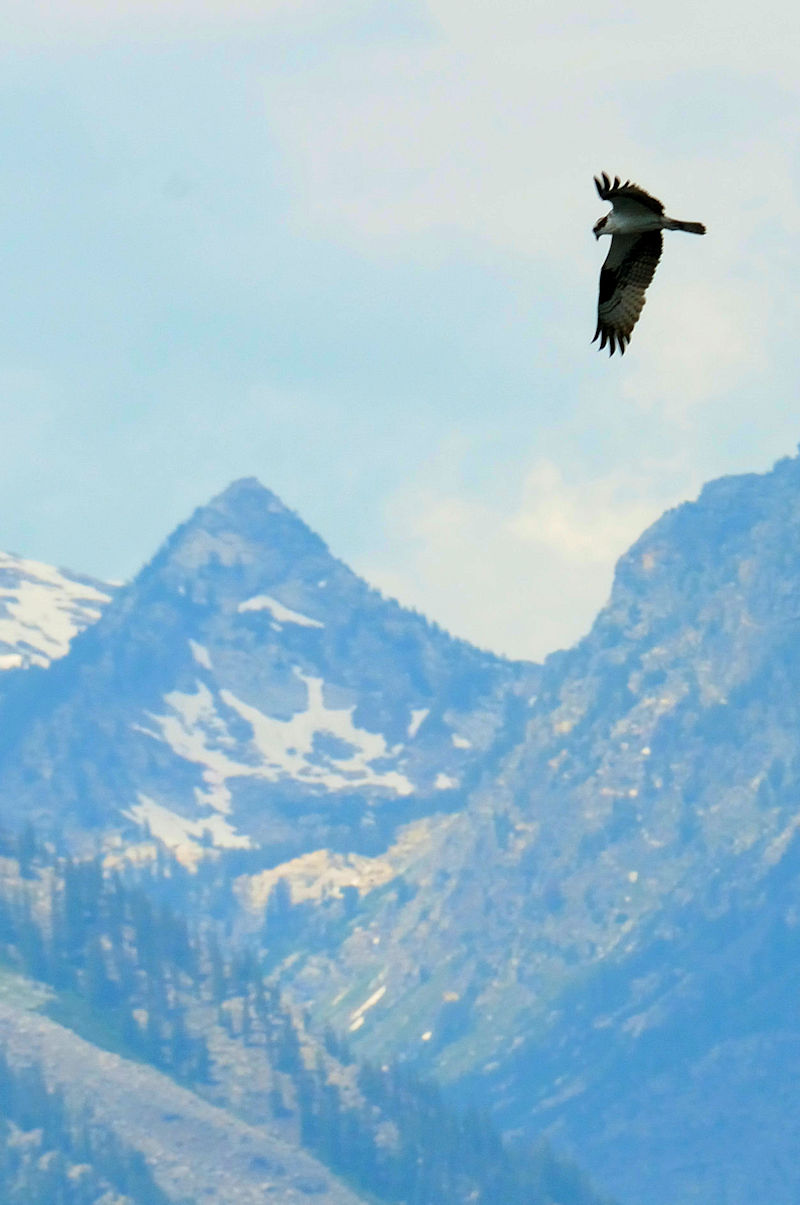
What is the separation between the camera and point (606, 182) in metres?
54.8

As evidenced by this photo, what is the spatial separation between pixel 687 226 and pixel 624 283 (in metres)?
4.97

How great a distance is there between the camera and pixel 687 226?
5519 cm

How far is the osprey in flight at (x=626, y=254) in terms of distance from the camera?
55344 mm

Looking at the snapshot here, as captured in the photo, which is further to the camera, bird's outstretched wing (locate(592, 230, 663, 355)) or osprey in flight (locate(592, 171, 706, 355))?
bird's outstretched wing (locate(592, 230, 663, 355))

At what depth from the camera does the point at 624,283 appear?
6003 cm

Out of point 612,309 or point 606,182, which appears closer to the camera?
point 606,182

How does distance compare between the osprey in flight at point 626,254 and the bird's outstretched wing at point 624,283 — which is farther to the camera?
the bird's outstretched wing at point 624,283

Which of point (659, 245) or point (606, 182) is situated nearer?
point (606, 182)

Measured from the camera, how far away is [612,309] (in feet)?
198

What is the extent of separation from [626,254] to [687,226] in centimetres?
420

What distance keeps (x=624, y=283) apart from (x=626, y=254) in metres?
0.94

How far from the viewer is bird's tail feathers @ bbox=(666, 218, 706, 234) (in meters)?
54.3

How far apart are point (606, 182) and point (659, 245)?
405cm

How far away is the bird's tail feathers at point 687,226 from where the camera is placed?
54.3m
